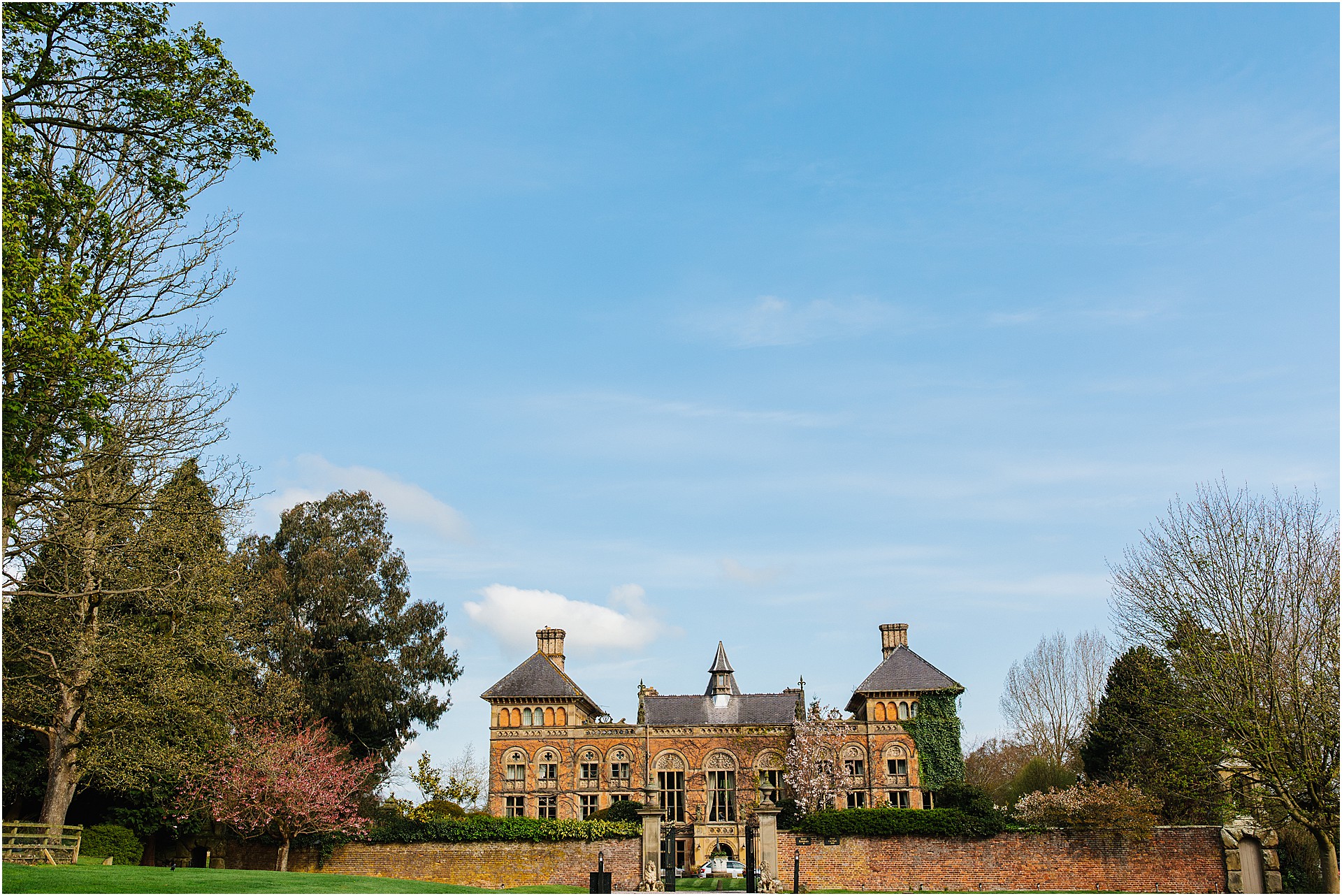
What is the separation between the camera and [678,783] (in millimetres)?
45875

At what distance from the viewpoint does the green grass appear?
16953 millimetres

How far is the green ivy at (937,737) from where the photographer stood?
43781 millimetres

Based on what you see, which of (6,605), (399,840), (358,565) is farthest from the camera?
(358,565)

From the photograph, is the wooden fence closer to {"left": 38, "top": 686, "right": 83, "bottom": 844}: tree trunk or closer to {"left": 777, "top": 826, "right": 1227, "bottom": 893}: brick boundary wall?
{"left": 38, "top": 686, "right": 83, "bottom": 844}: tree trunk

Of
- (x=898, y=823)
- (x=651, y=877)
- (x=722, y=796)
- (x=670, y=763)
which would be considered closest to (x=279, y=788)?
(x=651, y=877)

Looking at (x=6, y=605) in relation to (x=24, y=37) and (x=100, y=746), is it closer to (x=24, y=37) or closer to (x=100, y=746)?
(x=100, y=746)

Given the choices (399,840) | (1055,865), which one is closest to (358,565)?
(399,840)

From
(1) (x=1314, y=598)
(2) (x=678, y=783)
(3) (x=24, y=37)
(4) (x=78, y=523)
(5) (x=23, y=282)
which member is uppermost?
(3) (x=24, y=37)

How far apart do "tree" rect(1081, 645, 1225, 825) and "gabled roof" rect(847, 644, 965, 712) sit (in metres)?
6.86

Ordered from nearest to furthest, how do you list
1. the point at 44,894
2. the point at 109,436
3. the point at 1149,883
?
the point at 109,436 < the point at 44,894 < the point at 1149,883

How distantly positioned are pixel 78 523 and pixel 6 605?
7.72 metres

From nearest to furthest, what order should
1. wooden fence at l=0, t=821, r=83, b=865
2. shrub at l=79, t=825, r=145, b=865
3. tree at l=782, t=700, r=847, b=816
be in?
wooden fence at l=0, t=821, r=83, b=865 → shrub at l=79, t=825, r=145, b=865 → tree at l=782, t=700, r=847, b=816

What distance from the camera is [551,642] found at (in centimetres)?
4975

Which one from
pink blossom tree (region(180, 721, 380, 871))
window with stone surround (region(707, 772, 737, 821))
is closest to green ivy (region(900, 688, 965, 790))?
window with stone surround (region(707, 772, 737, 821))
